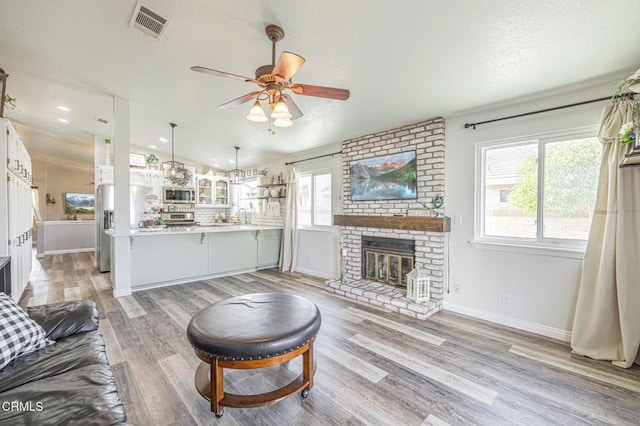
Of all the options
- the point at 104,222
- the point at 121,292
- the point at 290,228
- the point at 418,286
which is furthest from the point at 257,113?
the point at 104,222

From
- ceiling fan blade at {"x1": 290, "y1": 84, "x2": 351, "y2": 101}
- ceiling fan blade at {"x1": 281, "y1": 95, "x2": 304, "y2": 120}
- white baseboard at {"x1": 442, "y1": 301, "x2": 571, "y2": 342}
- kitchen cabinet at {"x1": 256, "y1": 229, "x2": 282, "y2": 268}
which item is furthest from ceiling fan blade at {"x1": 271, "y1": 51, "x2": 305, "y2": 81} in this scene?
kitchen cabinet at {"x1": 256, "y1": 229, "x2": 282, "y2": 268}

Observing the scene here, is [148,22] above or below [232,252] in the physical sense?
above

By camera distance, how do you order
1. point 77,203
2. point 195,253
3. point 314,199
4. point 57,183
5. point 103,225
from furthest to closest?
1. point 77,203
2. point 57,183
3. point 103,225
4. point 314,199
5. point 195,253

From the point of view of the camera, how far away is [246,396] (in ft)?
5.87

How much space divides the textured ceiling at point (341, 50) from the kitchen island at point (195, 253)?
212 centimetres

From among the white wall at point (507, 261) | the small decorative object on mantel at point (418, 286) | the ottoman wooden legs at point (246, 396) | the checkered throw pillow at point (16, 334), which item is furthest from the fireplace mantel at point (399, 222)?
the checkered throw pillow at point (16, 334)

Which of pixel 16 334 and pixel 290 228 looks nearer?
pixel 16 334

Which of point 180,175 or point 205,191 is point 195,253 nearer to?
point 180,175

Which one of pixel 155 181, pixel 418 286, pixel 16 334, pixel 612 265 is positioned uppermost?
pixel 155 181

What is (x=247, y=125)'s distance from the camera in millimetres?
4516

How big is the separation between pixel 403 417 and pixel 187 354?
1879 mm

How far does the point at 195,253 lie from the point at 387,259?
3358 millimetres

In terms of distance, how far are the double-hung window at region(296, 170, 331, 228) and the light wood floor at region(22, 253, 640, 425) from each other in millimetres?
2299

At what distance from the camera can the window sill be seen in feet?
8.84
